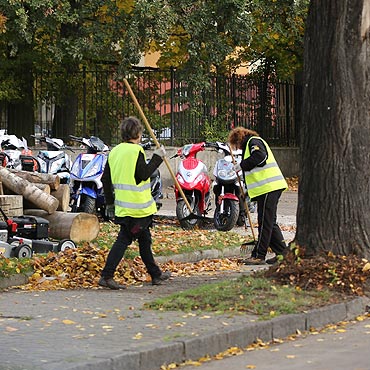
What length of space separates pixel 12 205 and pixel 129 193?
4.03 m

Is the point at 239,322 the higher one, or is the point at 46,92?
the point at 46,92

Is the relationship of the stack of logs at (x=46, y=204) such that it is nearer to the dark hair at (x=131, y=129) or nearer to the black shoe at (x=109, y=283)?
the black shoe at (x=109, y=283)

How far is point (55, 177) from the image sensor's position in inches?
672

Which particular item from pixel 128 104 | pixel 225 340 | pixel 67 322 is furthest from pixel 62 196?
pixel 128 104

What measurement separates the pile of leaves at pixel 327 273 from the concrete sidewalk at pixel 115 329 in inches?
9.6

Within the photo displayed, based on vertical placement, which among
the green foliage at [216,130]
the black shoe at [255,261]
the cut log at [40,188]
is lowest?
the black shoe at [255,261]

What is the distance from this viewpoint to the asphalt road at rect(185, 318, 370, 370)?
27.8 feet

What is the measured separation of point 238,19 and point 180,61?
14.3ft

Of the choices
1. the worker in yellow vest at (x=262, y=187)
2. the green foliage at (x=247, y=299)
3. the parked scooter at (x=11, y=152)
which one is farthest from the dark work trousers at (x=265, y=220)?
the parked scooter at (x=11, y=152)

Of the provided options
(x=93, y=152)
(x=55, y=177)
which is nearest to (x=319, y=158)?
(x=55, y=177)

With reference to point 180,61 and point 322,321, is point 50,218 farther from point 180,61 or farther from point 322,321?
point 180,61

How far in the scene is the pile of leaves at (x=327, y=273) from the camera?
36.1ft

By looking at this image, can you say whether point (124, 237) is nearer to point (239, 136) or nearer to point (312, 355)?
point (239, 136)

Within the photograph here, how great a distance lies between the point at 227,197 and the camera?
18.3m
